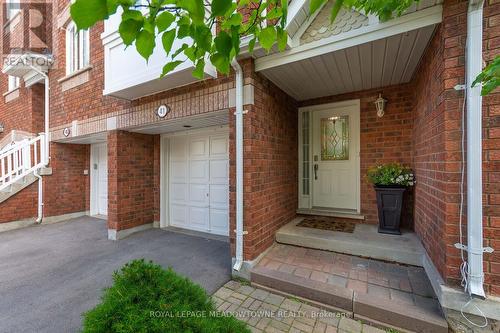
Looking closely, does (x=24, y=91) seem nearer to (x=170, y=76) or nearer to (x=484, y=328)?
(x=170, y=76)

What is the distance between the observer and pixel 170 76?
10.3ft

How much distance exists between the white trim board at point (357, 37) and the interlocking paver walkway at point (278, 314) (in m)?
2.69

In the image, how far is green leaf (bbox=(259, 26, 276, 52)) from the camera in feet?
4.19

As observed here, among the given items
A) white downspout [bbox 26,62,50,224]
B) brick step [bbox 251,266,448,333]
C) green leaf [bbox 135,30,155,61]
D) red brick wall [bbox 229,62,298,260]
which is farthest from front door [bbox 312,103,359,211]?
white downspout [bbox 26,62,50,224]

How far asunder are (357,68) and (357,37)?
666 mm

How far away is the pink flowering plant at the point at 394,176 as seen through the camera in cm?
307

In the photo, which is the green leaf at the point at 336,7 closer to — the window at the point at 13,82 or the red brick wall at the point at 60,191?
the red brick wall at the point at 60,191

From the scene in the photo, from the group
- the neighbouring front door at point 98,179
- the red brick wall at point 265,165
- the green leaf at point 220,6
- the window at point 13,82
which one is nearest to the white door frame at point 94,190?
the neighbouring front door at point 98,179

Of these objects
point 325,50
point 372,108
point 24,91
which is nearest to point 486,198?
point 325,50

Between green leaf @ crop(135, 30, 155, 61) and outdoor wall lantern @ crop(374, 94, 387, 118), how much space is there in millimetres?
3538

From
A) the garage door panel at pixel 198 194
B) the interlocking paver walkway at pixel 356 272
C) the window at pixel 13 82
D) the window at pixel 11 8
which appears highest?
the window at pixel 11 8

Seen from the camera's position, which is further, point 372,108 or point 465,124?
point 372,108

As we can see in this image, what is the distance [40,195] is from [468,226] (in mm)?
7780

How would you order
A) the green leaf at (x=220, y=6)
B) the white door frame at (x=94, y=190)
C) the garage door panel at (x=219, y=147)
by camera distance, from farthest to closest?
the white door frame at (x=94, y=190), the garage door panel at (x=219, y=147), the green leaf at (x=220, y=6)
